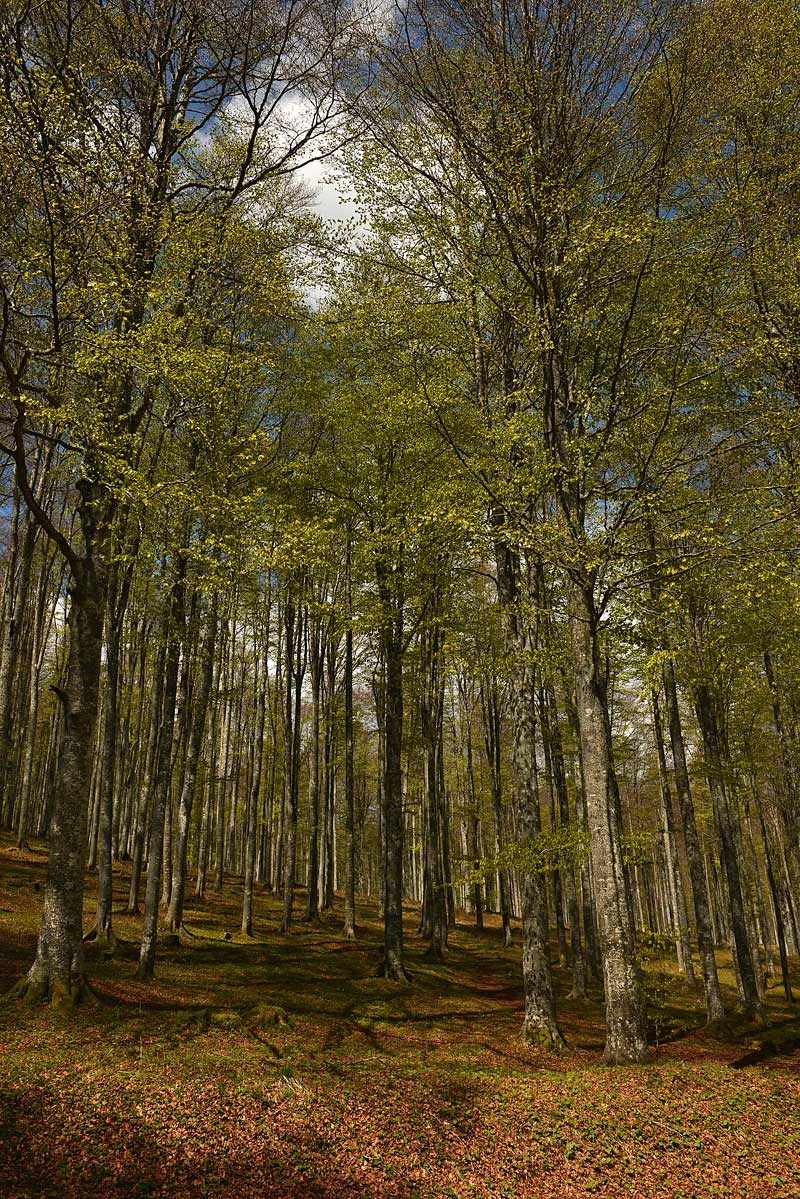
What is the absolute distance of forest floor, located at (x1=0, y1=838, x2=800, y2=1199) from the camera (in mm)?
5656

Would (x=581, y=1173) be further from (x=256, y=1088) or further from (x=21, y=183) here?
Answer: (x=21, y=183)

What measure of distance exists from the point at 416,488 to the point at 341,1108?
1109 centimetres

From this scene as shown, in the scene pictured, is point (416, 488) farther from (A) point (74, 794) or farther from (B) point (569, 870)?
(B) point (569, 870)

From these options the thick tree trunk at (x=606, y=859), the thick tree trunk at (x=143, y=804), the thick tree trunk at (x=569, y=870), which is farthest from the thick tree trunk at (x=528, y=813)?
the thick tree trunk at (x=143, y=804)

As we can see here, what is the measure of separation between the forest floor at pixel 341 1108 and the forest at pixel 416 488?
0.17 feet

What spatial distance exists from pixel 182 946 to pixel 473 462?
1215 centimetres

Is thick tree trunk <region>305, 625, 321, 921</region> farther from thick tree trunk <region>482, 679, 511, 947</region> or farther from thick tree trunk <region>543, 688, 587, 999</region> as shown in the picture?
thick tree trunk <region>543, 688, 587, 999</region>

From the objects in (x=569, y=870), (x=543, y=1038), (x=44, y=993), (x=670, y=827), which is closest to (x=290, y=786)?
(x=569, y=870)

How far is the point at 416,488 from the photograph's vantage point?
1482cm

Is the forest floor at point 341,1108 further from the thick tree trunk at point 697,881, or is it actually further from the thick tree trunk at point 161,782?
the thick tree trunk at point 697,881

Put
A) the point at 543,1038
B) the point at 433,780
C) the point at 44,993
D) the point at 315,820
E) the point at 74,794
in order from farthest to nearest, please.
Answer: the point at 315,820
the point at 433,780
the point at 543,1038
the point at 74,794
the point at 44,993

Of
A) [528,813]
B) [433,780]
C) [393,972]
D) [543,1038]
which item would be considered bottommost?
[543,1038]

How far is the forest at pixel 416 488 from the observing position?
22.6 feet

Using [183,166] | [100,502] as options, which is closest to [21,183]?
[100,502]
